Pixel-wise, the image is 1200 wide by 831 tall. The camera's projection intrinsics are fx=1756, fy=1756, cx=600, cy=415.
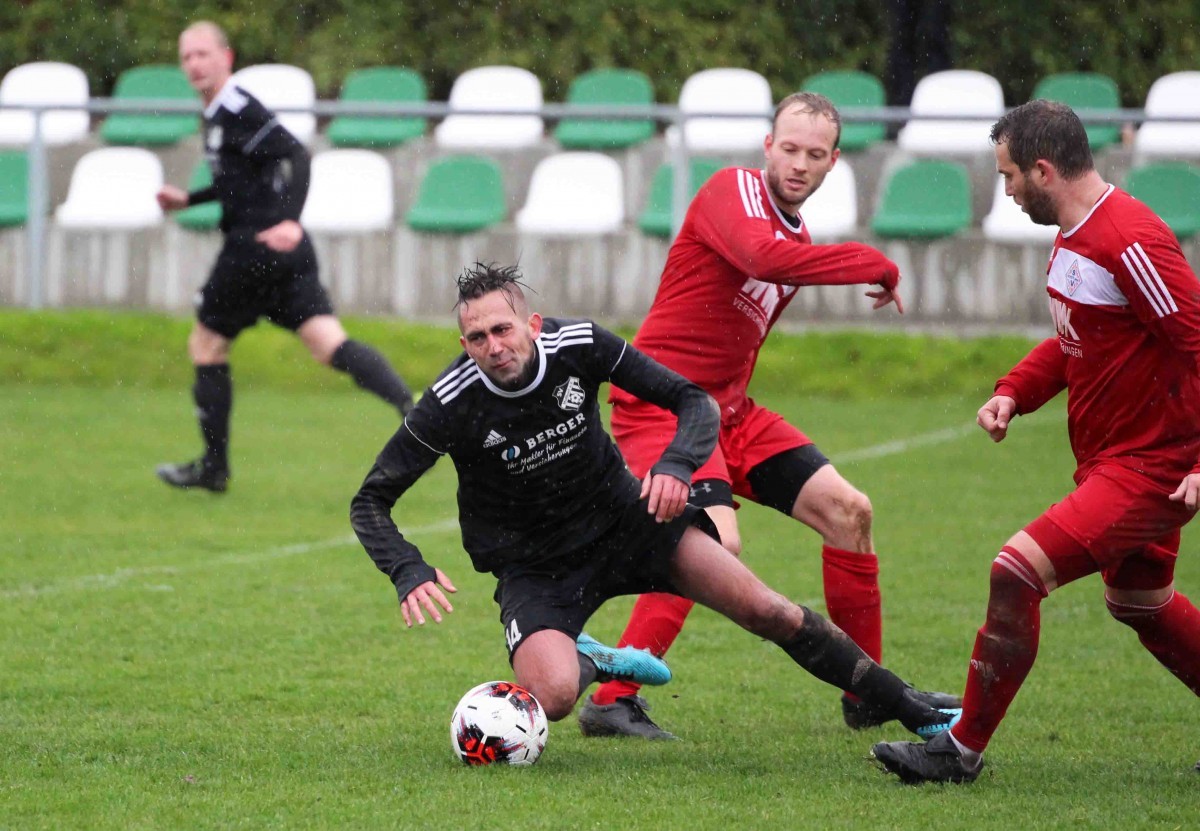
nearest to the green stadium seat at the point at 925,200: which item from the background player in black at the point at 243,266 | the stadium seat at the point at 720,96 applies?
the stadium seat at the point at 720,96

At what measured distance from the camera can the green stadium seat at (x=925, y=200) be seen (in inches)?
526

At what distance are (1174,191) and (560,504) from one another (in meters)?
9.08

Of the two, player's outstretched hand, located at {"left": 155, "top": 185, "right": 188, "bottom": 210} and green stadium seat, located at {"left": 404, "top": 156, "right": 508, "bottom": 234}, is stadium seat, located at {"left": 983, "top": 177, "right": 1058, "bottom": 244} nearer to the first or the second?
green stadium seat, located at {"left": 404, "top": 156, "right": 508, "bottom": 234}

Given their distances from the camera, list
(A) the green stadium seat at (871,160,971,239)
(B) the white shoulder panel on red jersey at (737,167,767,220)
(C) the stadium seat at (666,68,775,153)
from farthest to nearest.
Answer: (C) the stadium seat at (666,68,775,153) → (A) the green stadium seat at (871,160,971,239) → (B) the white shoulder panel on red jersey at (737,167,767,220)

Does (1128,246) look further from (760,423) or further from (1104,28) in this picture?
(1104,28)

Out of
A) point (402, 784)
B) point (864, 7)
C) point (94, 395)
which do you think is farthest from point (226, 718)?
point (864, 7)

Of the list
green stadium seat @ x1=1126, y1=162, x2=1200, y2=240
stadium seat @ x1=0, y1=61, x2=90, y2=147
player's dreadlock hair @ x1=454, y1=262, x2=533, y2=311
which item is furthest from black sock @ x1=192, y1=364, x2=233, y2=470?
stadium seat @ x1=0, y1=61, x2=90, y2=147

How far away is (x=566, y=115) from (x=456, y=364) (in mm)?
8392

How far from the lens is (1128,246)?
4453mm

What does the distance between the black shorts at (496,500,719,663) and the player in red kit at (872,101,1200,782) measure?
0.85 meters

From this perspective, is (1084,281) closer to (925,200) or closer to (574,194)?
(925,200)

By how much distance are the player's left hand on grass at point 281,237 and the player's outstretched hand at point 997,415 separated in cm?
504

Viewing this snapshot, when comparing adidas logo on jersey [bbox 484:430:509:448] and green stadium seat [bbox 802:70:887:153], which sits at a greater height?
green stadium seat [bbox 802:70:887:153]

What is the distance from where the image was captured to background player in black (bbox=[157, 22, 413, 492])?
9.30 metres
